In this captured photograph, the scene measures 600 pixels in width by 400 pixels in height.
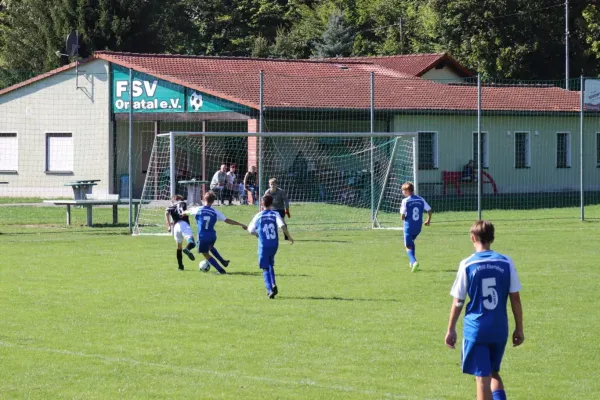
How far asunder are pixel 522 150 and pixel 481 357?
113 feet

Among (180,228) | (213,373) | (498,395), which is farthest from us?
(180,228)

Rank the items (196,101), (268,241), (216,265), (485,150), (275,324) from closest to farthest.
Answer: (275,324) < (268,241) < (216,265) < (196,101) < (485,150)

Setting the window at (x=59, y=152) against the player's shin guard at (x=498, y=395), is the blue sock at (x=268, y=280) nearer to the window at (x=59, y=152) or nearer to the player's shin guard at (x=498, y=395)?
the player's shin guard at (x=498, y=395)

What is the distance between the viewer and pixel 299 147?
37031 mm

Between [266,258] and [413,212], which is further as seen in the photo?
[413,212]

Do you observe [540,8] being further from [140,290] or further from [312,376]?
[312,376]

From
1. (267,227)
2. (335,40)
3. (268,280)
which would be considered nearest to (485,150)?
(267,227)

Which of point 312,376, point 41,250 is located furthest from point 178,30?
point 312,376

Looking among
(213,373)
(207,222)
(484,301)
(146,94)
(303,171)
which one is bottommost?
(213,373)

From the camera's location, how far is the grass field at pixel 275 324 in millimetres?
10016

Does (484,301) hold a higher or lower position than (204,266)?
higher

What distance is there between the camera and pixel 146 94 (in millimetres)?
38781

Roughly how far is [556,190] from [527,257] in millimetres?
22774

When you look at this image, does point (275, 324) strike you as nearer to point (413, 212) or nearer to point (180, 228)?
point (180, 228)
